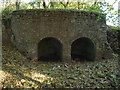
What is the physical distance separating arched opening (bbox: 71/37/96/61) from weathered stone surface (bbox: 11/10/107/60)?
0.91 meters

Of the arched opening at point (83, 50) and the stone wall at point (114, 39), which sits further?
the stone wall at point (114, 39)

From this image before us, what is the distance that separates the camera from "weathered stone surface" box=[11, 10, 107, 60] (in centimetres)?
748

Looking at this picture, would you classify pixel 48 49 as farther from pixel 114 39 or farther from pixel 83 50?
pixel 114 39

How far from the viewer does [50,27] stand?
7.55 metres

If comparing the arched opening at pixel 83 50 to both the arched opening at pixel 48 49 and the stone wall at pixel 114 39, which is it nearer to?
the arched opening at pixel 48 49

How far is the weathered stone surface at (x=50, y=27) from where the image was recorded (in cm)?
748

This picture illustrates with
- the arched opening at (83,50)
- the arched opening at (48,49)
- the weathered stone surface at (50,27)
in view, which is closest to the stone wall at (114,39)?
the arched opening at (83,50)

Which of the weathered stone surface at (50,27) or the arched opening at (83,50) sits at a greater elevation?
the weathered stone surface at (50,27)

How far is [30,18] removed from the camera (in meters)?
7.45

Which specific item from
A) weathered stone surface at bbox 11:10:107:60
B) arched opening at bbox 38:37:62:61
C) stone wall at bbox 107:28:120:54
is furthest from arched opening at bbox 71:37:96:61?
stone wall at bbox 107:28:120:54

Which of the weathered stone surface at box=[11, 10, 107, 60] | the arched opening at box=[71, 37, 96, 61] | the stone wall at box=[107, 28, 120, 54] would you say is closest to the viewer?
the weathered stone surface at box=[11, 10, 107, 60]

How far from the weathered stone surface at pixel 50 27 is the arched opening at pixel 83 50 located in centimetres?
91

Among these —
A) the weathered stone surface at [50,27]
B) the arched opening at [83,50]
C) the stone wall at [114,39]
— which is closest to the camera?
the weathered stone surface at [50,27]

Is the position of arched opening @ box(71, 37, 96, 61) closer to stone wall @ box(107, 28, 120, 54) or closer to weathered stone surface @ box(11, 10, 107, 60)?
weathered stone surface @ box(11, 10, 107, 60)
